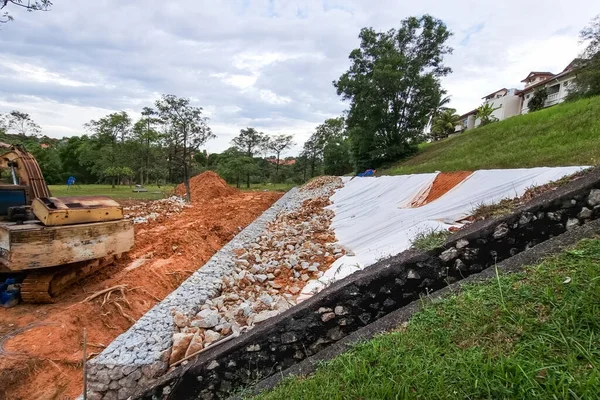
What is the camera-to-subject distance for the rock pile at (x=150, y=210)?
37.2 ft

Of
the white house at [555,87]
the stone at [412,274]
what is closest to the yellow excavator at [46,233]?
the stone at [412,274]


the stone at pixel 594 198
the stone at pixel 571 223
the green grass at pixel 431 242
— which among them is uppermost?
the stone at pixel 594 198

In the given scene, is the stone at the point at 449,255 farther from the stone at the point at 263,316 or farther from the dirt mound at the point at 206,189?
the dirt mound at the point at 206,189

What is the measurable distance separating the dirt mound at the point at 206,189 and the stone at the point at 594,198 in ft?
58.1

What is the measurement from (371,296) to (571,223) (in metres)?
1.85

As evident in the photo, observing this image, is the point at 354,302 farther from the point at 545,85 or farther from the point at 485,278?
the point at 545,85

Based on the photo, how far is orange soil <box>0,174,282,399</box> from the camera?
3406mm

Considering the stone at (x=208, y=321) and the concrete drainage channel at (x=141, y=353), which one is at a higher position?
the stone at (x=208, y=321)

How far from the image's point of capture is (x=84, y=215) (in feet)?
16.5

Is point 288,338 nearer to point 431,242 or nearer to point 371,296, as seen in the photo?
point 371,296

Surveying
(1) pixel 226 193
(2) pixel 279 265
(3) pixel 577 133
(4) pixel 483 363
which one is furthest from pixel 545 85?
(4) pixel 483 363

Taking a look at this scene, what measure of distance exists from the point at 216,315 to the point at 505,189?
5040 millimetres

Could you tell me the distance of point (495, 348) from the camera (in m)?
1.50

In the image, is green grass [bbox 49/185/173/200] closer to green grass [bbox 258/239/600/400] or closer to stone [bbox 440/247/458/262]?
stone [bbox 440/247/458/262]
